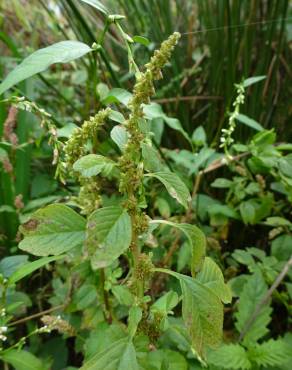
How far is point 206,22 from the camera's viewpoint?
1.42 m

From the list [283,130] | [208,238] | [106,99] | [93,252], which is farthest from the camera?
[283,130]

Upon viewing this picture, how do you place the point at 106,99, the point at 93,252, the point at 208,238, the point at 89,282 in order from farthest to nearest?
1. the point at 208,238
2. the point at 89,282
3. the point at 106,99
4. the point at 93,252

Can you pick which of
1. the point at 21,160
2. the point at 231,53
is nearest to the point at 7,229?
the point at 21,160

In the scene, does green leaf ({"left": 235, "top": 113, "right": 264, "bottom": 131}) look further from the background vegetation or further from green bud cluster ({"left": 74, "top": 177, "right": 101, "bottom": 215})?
green bud cluster ({"left": 74, "top": 177, "right": 101, "bottom": 215})

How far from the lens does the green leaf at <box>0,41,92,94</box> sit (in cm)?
54

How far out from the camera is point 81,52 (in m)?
0.57

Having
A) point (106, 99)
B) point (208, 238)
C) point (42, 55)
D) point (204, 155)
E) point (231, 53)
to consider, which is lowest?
point (208, 238)

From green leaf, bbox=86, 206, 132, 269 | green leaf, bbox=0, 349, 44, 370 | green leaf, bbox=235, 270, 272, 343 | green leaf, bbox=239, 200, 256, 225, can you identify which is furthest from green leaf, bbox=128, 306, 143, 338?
green leaf, bbox=239, 200, 256, 225

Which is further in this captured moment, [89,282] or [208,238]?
[208,238]

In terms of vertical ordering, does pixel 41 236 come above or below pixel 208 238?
above

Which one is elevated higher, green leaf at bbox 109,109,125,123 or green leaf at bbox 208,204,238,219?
green leaf at bbox 109,109,125,123

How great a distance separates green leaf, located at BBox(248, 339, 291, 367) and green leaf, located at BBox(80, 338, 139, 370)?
332mm

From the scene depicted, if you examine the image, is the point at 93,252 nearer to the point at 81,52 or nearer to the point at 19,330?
the point at 81,52

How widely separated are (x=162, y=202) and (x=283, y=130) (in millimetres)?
498
